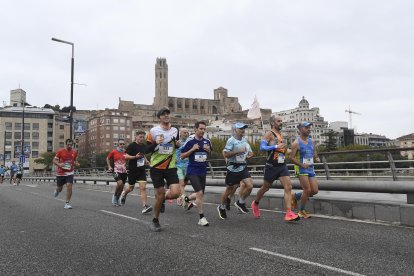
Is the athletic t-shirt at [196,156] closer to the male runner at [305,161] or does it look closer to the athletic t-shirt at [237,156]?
the athletic t-shirt at [237,156]

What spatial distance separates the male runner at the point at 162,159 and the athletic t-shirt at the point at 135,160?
372 cm

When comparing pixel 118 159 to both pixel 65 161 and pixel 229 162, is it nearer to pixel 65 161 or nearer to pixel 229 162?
pixel 65 161

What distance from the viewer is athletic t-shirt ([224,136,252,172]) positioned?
8.35 meters

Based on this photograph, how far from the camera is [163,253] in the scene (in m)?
5.16

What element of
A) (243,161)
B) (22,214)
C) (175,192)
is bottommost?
(22,214)

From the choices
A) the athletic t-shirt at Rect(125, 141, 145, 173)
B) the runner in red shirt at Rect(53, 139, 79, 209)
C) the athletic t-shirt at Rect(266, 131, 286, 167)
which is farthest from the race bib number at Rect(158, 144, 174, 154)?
the runner in red shirt at Rect(53, 139, 79, 209)

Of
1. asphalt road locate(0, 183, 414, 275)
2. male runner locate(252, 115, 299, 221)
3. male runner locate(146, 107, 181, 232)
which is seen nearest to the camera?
asphalt road locate(0, 183, 414, 275)

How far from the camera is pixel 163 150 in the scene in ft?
23.3

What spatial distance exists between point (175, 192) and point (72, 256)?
7.75ft

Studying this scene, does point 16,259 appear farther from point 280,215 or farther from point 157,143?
point 280,215

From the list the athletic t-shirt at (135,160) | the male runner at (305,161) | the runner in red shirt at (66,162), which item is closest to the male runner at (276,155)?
the male runner at (305,161)

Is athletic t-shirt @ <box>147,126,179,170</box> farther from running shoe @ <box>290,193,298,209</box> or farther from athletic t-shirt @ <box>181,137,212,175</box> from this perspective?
running shoe @ <box>290,193,298,209</box>

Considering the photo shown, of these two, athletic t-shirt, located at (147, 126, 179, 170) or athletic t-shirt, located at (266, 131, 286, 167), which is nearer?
athletic t-shirt, located at (147, 126, 179, 170)

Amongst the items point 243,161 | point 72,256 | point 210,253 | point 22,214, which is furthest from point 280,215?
point 22,214
